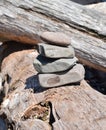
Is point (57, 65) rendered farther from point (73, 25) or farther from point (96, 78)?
point (96, 78)

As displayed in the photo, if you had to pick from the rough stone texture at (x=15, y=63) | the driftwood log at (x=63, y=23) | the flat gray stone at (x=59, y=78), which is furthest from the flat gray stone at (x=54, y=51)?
the driftwood log at (x=63, y=23)

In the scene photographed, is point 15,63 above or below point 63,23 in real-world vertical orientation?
below

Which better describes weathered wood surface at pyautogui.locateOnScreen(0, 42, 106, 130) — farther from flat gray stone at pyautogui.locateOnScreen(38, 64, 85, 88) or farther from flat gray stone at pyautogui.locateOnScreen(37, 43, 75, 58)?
flat gray stone at pyautogui.locateOnScreen(37, 43, 75, 58)

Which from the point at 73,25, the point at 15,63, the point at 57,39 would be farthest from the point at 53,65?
the point at 15,63

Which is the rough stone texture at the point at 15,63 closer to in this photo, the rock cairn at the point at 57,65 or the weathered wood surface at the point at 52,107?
the weathered wood surface at the point at 52,107

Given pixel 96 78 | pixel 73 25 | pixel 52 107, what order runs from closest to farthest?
pixel 52 107 → pixel 73 25 → pixel 96 78

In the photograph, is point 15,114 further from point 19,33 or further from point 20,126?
point 19,33
